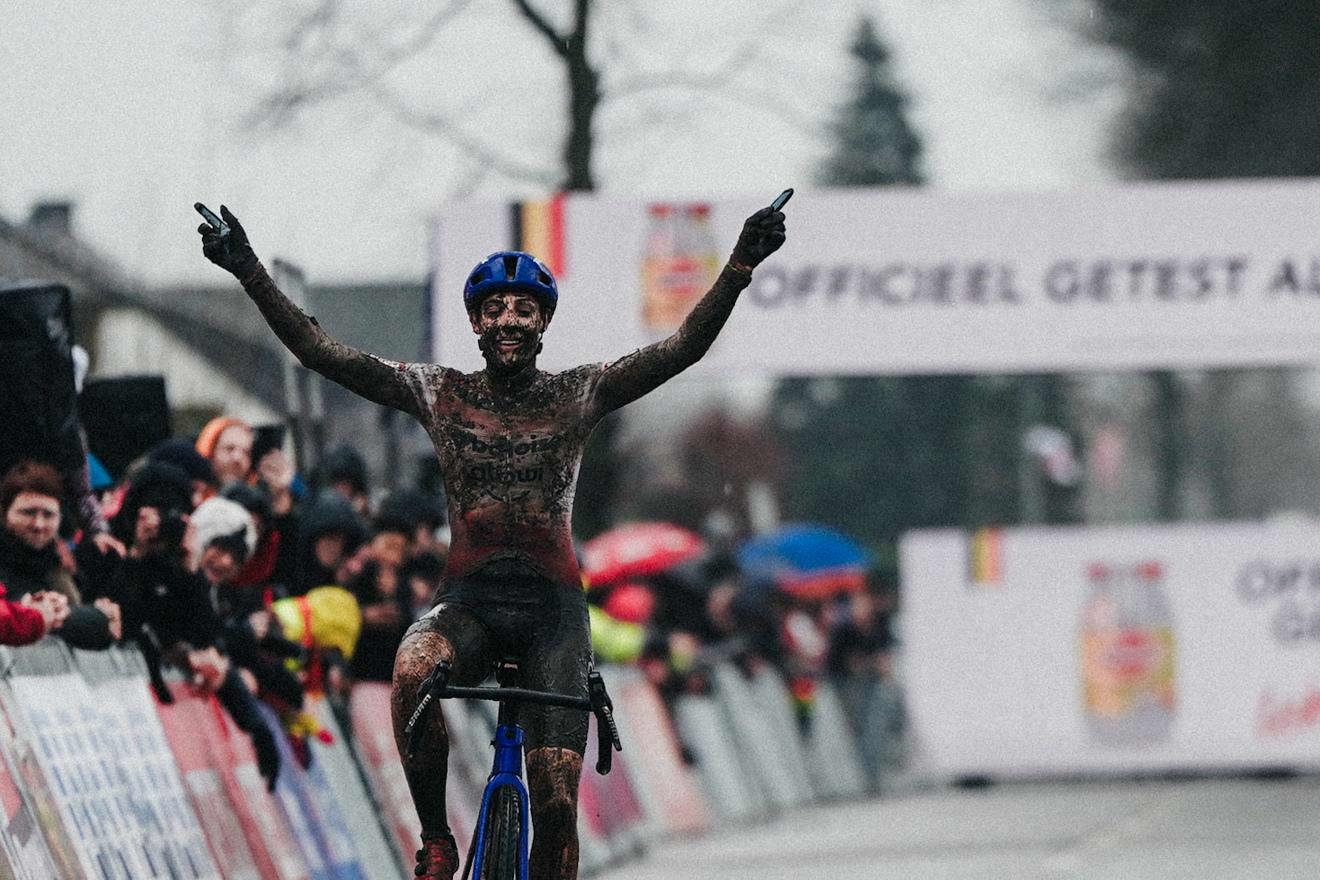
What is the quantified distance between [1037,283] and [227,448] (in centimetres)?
707

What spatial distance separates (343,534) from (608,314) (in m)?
4.75

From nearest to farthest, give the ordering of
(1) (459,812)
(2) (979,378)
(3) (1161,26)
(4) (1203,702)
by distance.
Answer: (1) (459,812) → (4) (1203,702) → (3) (1161,26) → (2) (979,378)

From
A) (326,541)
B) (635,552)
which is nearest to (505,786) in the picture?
(326,541)

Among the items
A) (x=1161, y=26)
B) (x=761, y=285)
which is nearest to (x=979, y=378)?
(x=1161, y=26)

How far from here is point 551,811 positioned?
7.84 meters

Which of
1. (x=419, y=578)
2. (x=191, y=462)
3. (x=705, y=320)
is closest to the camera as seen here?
(x=705, y=320)

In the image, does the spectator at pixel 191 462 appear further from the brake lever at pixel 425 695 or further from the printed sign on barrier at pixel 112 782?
the brake lever at pixel 425 695

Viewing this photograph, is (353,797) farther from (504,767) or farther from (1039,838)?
(1039,838)

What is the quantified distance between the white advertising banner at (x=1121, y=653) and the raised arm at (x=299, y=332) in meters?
17.5

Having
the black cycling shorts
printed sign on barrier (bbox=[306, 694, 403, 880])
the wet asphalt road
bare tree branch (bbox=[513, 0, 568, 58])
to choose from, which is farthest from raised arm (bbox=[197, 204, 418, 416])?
bare tree branch (bbox=[513, 0, 568, 58])

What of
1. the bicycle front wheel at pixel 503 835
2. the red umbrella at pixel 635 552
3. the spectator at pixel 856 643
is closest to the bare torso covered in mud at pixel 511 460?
the bicycle front wheel at pixel 503 835

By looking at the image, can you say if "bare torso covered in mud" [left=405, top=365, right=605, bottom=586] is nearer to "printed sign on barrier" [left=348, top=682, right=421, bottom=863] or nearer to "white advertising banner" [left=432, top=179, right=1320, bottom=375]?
"printed sign on barrier" [left=348, top=682, right=421, bottom=863]

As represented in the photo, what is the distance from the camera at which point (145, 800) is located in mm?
9680

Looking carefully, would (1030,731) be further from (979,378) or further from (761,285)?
(979,378)
